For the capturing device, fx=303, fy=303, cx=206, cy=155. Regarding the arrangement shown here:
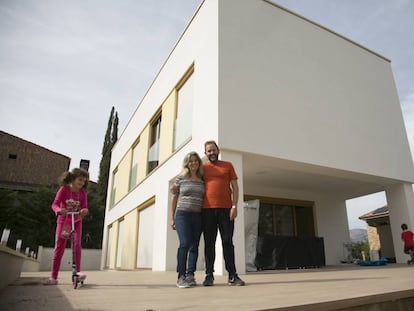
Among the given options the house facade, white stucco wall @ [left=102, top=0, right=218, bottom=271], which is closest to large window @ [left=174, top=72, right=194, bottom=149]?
white stucco wall @ [left=102, top=0, right=218, bottom=271]

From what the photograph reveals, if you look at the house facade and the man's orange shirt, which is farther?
the house facade

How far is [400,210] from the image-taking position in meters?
8.45

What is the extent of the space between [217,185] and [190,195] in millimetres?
295

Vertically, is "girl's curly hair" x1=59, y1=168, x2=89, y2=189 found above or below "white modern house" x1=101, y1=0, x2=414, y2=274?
→ below

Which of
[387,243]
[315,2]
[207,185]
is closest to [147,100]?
[315,2]

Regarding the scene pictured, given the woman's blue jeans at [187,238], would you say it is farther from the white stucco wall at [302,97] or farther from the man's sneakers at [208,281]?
the white stucco wall at [302,97]

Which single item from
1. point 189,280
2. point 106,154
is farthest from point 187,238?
point 106,154

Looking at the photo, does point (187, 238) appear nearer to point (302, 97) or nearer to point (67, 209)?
point (67, 209)

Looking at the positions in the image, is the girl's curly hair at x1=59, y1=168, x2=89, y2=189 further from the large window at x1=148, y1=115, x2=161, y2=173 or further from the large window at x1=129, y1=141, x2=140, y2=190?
the large window at x1=129, y1=141, x2=140, y2=190

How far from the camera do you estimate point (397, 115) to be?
9.12m

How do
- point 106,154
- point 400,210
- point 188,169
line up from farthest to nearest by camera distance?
1. point 106,154
2. point 400,210
3. point 188,169

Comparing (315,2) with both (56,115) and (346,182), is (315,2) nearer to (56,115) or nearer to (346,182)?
(346,182)

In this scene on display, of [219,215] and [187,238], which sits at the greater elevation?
[219,215]

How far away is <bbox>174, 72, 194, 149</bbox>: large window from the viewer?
715 centimetres
